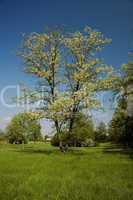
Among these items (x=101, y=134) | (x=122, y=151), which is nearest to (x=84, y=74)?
(x=122, y=151)

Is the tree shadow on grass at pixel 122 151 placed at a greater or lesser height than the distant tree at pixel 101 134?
lesser

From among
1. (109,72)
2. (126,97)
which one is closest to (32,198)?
(109,72)

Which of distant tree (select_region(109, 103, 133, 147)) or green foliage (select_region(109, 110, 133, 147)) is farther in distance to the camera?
green foliage (select_region(109, 110, 133, 147))

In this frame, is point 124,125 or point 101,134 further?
point 101,134

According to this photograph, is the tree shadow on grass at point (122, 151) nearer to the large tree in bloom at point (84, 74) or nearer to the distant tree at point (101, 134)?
the large tree in bloom at point (84, 74)

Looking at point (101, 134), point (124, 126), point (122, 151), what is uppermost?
point (101, 134)

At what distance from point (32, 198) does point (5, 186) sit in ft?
7.58

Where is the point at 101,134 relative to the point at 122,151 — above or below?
above

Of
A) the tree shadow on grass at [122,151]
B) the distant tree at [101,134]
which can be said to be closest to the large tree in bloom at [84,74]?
the tree shadow on grass at [122,151]

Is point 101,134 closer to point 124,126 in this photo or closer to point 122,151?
point 124,126

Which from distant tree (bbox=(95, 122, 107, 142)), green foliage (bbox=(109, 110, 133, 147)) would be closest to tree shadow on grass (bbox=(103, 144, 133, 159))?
green foliage (bbox=(109, 110, 133, 147))

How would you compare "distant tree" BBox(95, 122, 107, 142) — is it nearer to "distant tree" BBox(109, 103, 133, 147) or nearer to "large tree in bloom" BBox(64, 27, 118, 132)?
"distant tree" BBox(109, 103, 133, 147)

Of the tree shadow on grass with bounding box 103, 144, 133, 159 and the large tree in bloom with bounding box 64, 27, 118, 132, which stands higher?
the large tree in bloom with bounding box 64, 27, 118, 132

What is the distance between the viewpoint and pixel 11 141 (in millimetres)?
124938
